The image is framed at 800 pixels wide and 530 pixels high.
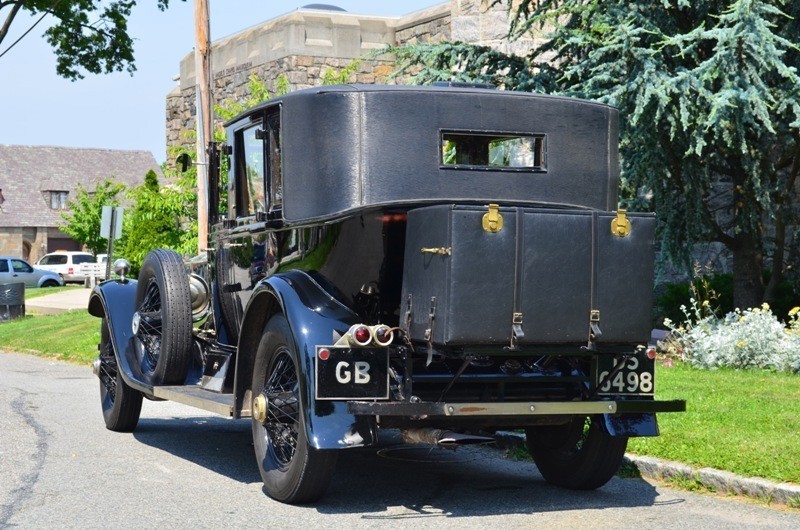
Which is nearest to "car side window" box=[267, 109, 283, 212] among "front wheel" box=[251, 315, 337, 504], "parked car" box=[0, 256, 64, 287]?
"front wheel" box=[251, 315, 337, 504]

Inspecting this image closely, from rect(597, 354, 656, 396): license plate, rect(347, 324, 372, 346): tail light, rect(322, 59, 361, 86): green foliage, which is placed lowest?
rect(597, 354, 656, 396): license plate

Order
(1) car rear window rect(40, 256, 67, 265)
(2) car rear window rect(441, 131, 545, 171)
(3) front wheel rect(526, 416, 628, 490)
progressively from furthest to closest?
(1) car rear window rect(40, 256, 67, 265), (3) front wheel rect(526, 416, 628, 490), (2) car rear window rect(441, 131, 545, 171)

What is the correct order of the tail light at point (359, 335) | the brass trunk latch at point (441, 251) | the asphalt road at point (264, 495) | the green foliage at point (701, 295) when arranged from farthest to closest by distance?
the green foliage at point (701, 295) < the asphalt road at point (264, 495) < the tail light at point (359, 335) < the brass trunk latch at point (441, 251)

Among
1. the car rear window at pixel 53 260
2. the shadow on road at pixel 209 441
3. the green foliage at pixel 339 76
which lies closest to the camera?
the shadow on road at pixel 209 441

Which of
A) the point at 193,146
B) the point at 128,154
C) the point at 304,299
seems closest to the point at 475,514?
the point at 304,299

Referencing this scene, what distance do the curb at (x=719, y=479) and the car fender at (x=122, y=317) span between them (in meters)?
3.48

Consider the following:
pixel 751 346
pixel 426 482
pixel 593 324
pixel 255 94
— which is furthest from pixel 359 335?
pixel 255 94

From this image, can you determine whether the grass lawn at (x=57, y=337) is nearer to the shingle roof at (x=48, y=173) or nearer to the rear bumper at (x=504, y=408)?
the rear bumper at (x=504, y=408)

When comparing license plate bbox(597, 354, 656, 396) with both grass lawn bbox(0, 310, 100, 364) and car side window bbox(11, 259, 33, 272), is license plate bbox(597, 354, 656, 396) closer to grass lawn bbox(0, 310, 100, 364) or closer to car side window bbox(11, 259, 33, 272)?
grass lawn bbox(0, 310, 100, 364)


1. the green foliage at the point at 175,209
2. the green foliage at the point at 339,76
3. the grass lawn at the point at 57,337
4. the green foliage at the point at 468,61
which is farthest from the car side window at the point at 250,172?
the green foliage at the point at 339,76

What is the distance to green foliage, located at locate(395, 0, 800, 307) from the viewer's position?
→ 42.2ft

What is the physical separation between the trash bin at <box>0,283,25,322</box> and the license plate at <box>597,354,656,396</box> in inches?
902

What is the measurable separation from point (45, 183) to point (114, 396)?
69.2 meters

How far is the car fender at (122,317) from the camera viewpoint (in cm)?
906
